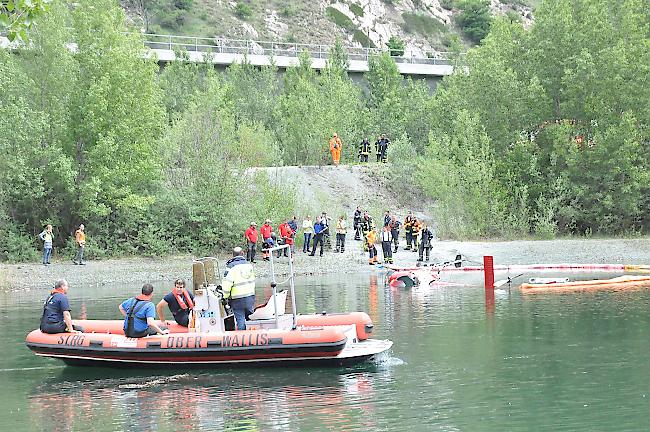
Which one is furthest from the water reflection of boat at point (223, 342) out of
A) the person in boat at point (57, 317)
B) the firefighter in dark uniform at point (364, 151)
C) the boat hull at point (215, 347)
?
the firefighter in dark uniform at point (364, 151)

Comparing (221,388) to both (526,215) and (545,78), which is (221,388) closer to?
(526,215)

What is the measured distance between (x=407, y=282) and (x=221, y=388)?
16914 mm

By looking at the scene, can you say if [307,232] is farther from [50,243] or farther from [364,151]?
[364,151]

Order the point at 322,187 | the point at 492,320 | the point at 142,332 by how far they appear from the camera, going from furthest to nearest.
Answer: the point at 322,187 < the point at 492,320 < the point at 142,332

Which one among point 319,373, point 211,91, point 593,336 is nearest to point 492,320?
point 593,336

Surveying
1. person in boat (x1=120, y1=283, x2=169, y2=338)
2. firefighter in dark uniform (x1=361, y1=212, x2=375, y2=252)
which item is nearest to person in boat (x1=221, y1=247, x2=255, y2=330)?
person in boat (x1=120, y1=283, x2=169, y2=338)

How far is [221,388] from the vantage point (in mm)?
18234

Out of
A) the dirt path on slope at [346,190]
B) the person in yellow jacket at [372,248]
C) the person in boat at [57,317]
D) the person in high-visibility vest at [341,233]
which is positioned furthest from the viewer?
the dirt path on slope at [346,190]

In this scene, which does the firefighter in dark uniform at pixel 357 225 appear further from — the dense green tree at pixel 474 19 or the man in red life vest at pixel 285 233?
the dense green tree at pixel 474 19

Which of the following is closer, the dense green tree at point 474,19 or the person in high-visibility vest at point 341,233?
the person in high-visibility vest at point 341,233

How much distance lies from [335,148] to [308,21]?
50.8 meters

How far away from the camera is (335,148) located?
58875 mm

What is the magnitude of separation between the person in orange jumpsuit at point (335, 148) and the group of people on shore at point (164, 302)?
127ft

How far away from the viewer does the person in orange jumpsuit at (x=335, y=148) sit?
193 ft
